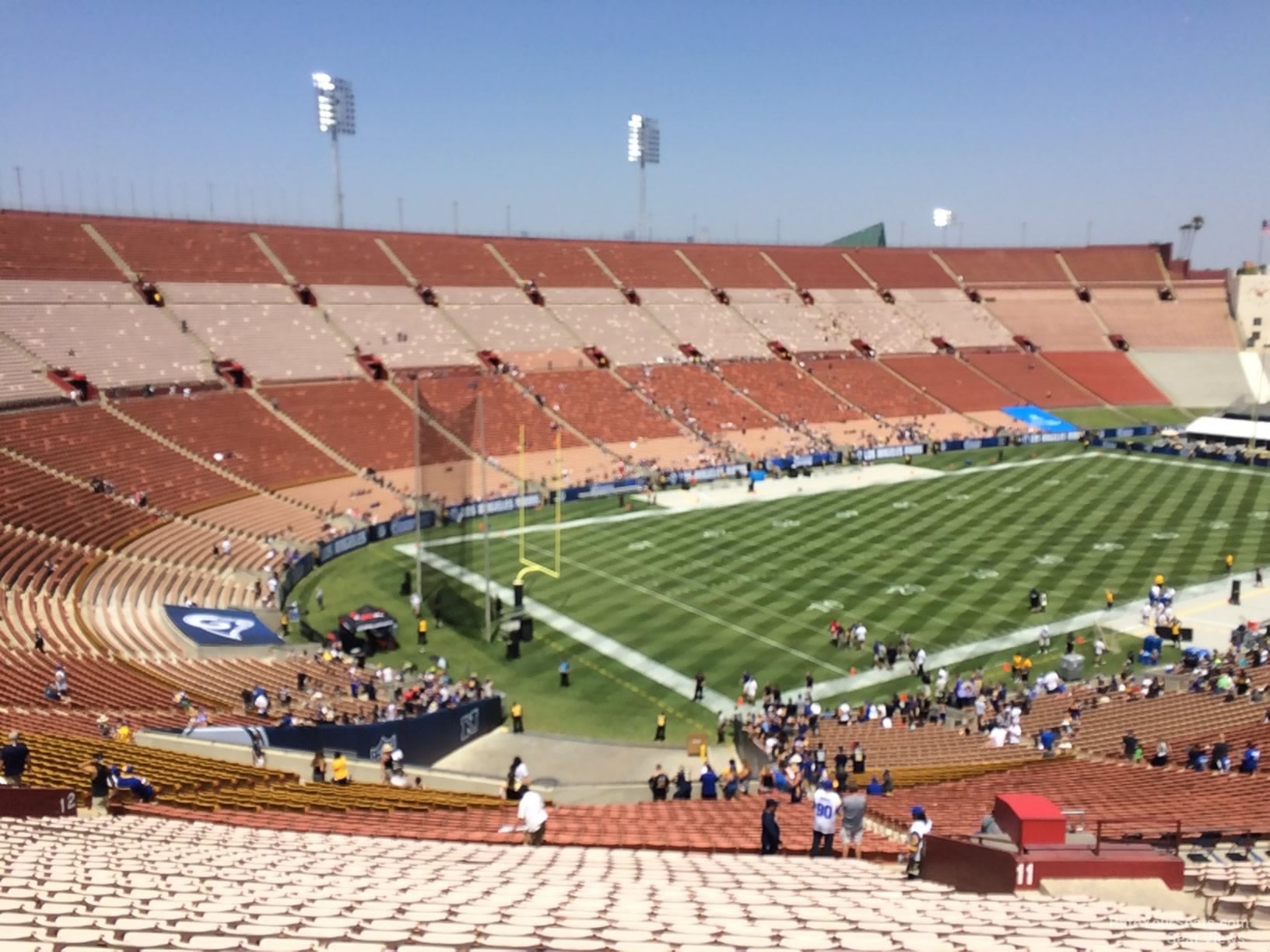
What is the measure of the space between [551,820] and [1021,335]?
280 ft

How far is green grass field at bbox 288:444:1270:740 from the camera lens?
27750mm

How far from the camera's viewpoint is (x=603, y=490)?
50562 millimetres

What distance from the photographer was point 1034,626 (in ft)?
98.9

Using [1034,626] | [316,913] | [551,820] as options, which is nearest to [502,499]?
[1034,626]

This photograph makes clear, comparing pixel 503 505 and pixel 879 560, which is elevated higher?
pixel 503 505

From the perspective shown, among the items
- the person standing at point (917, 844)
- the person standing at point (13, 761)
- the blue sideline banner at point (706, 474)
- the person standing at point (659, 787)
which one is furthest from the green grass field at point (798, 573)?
the person standing at point (13, 761)

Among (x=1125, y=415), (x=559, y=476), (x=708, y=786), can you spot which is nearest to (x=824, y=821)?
(x=708, y=786)

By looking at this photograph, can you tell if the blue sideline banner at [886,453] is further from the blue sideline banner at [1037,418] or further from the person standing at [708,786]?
the person standing at [708,786]

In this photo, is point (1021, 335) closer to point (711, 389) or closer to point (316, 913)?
point (711, 389)

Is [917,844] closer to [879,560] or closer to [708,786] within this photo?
[708,786]

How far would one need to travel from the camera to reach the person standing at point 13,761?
41.1ft

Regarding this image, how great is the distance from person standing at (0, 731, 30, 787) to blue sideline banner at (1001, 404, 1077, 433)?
69287mm

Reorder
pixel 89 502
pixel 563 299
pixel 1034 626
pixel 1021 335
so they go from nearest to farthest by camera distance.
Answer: pixel 1034 626, pixel 89 502, pixel 563 299, pixel 1021 335

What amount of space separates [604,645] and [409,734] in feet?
29.6
